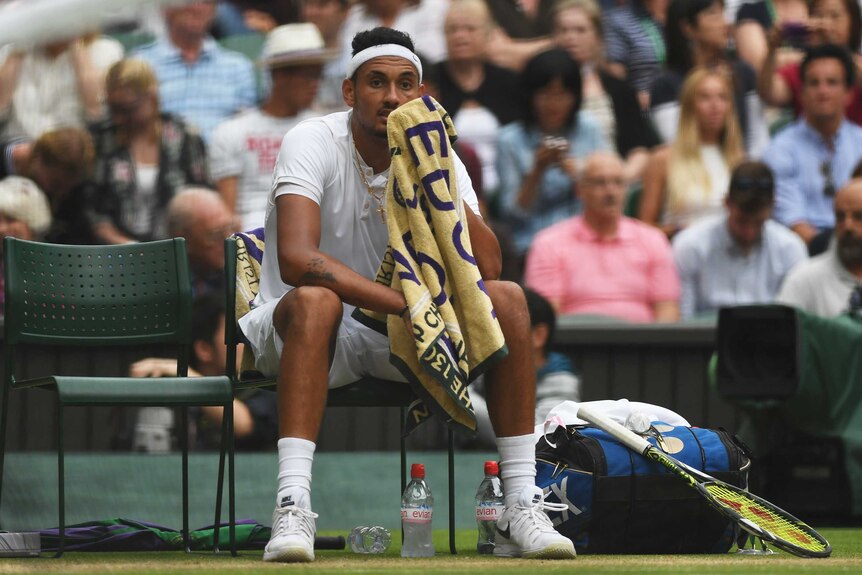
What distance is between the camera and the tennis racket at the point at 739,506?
4.36m

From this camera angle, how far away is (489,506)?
459cm

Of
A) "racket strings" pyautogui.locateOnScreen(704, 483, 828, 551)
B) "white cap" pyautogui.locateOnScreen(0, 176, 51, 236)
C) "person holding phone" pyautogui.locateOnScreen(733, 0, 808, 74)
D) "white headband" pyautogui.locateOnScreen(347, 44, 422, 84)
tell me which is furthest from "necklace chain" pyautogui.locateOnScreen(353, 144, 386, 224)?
"person holding phone" pyautogui.locateOnScreen(733, 0, 808, 74)

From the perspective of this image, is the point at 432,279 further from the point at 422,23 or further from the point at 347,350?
the point at 422,23

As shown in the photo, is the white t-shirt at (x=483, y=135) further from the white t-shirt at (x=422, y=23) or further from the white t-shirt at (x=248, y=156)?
the white t-shirt at (x=248, y=156)

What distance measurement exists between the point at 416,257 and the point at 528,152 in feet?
13.4

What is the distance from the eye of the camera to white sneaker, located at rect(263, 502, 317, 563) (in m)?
4.01

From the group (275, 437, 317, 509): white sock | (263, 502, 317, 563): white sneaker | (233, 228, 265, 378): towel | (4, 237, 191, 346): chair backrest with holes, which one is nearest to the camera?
(263, 502, 317, 563): white sneaker

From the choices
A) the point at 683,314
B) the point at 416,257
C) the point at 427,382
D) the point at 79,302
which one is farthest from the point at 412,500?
the point at 683,314

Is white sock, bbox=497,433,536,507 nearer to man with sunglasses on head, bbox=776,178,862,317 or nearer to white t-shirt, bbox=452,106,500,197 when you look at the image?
man with sunglasses on head, bbox=776,178,862,317

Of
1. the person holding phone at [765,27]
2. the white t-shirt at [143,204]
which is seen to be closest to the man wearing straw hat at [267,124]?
the white t-shirt at [143,204]

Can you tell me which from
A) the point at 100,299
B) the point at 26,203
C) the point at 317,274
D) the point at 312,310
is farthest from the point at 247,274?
the point at 26,203

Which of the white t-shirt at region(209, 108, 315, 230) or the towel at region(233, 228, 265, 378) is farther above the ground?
the white t-shirt at region(209, 108, 315, 230)

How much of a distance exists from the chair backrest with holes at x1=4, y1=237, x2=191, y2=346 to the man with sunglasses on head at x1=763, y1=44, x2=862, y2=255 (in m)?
4.13

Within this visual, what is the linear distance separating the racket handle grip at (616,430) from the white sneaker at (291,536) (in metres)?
1.05
